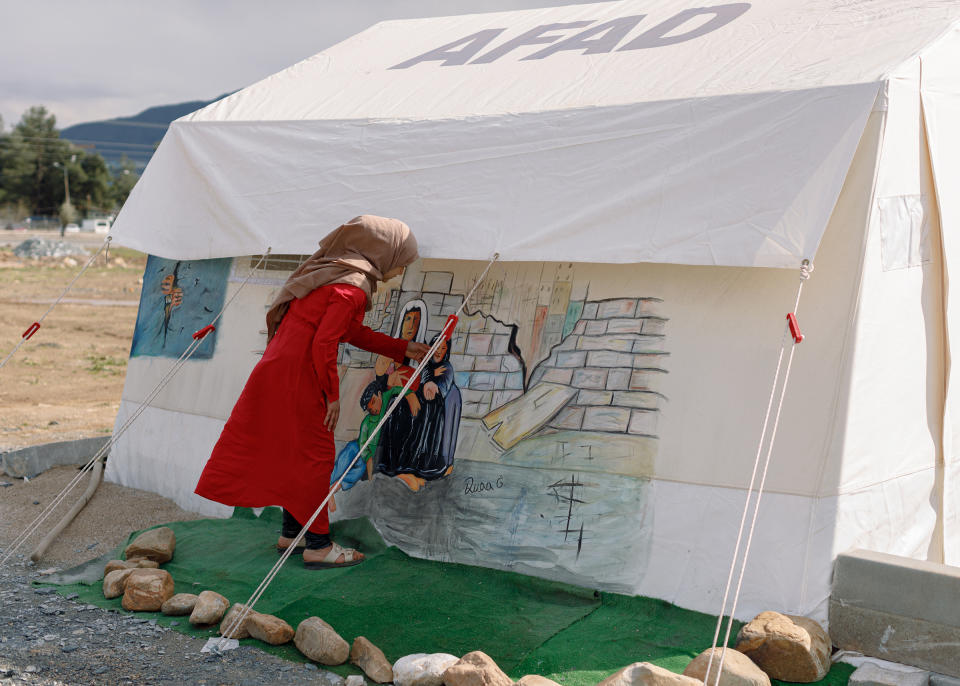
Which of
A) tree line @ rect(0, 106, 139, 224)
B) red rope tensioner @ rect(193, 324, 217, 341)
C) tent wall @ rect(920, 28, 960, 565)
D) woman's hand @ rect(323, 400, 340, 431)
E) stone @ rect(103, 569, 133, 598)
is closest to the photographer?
tent wall @ rect(920, 28, 960, 565)

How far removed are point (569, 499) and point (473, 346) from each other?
0.90 metres

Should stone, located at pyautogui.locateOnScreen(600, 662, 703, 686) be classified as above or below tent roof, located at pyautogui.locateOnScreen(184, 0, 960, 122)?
below

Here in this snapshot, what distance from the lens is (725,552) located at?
3461mm

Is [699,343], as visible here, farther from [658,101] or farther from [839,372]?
[658,101]

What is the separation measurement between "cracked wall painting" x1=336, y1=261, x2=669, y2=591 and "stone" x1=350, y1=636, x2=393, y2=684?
2.59 feet

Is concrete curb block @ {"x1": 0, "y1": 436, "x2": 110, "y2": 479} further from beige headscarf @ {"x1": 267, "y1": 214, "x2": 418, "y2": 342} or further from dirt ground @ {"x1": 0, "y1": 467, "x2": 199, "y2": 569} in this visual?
beige headscarf @ {"x1": 267, "y1": 214, "x2": 418, "y2": 342}

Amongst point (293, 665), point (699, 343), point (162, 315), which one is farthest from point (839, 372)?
point (162, 315)

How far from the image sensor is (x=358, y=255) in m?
3.99

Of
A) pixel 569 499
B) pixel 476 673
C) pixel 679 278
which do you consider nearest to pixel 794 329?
pixel 679 278

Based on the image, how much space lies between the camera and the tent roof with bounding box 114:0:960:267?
3344mm

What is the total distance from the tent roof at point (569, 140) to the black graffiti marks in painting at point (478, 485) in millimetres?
1042

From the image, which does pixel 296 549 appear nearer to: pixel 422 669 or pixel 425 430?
pixel 425 430

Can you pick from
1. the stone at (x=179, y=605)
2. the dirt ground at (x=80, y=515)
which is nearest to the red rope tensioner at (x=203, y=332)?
the dirt ground at (x=80, y=515)

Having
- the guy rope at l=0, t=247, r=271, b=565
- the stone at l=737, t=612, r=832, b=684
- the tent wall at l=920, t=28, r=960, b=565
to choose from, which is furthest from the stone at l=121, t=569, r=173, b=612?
the tent wall at l=920, t=28, r=960, b=565
